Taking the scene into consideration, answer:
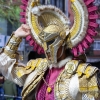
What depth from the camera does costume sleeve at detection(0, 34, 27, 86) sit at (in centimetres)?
195

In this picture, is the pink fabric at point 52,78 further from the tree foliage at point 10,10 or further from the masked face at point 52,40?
the tree foliage at point 10,10

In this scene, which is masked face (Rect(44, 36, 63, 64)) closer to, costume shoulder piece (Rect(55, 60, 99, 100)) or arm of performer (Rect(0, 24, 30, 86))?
costume shoulder piece (Rect(55, 60, 99, 100))

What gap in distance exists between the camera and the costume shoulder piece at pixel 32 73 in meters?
1.91

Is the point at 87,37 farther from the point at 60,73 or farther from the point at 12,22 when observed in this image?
the point at 12,22

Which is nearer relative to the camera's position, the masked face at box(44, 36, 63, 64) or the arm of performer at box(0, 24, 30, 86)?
the masked face at box(44, 36, 63, 64)

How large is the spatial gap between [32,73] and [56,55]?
226mm

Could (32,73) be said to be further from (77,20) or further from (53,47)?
(77,20)

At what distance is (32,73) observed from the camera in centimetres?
195

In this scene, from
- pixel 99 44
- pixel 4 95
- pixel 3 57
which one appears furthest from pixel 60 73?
pixel 4 95

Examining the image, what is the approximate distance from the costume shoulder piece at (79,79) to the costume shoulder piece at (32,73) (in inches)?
6.1

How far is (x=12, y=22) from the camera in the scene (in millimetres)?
3109

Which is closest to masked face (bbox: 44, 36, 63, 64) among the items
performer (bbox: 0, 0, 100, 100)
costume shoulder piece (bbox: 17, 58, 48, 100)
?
performer (bbox: 0, 0, 100, 100)

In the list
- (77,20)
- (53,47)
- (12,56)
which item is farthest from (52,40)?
(12,56)

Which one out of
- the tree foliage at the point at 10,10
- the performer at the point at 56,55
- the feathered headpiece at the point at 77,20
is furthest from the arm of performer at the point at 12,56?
the tree foliage at the point at 10,10
